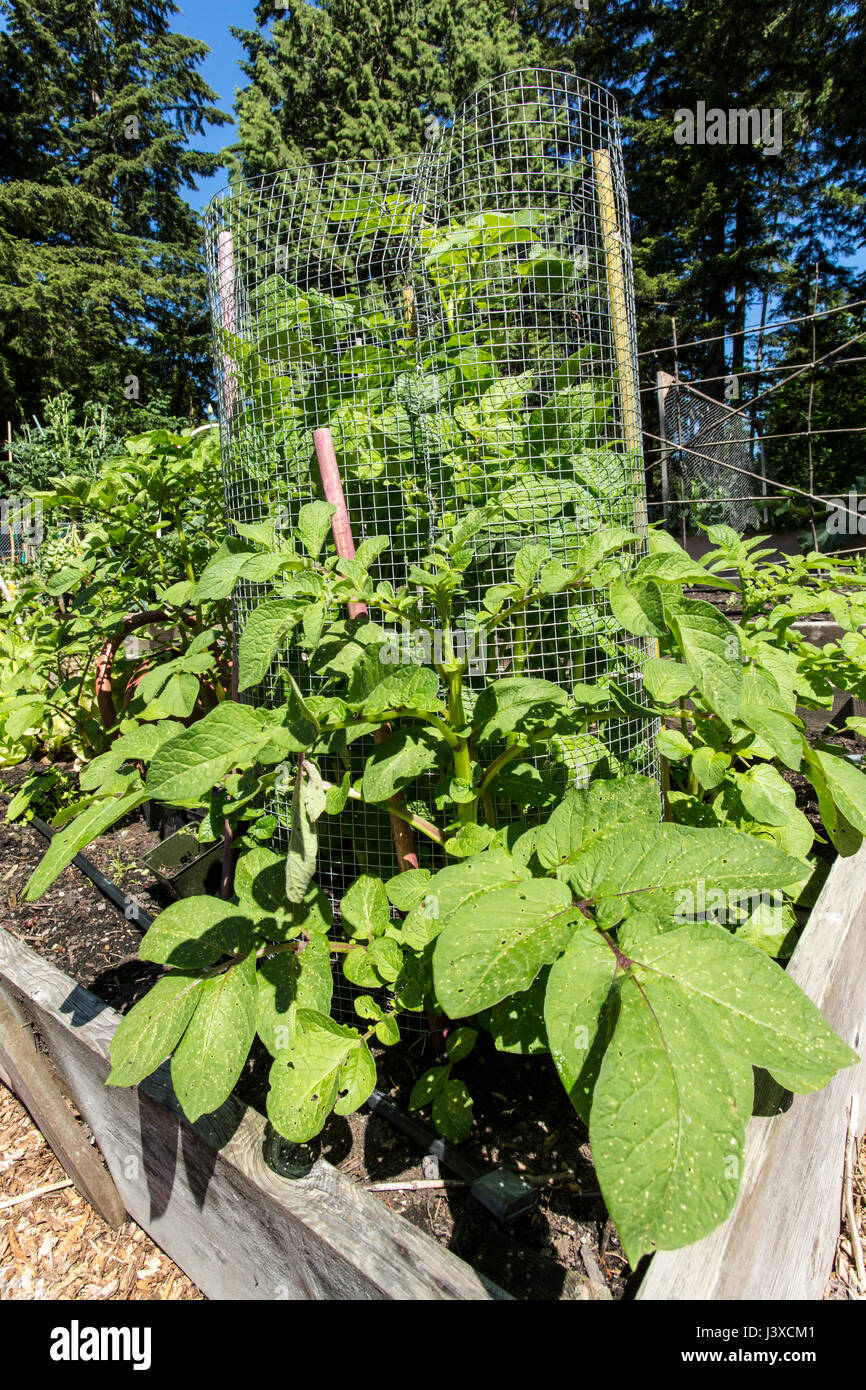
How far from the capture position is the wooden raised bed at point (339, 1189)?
3.18ft

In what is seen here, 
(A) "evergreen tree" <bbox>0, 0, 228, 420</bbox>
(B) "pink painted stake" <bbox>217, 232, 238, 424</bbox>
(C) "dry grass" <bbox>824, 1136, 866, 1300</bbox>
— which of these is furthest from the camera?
(A) "evergreen tree" <bbox>0, 0, 228, 420</bbox>

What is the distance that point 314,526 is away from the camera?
1.28 metres

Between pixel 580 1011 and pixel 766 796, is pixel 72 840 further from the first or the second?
pixel 766 796

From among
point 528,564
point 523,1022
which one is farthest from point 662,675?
point 523,1022

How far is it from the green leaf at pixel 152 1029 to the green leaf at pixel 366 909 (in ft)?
0.99

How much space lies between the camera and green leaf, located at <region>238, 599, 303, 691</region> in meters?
1.07

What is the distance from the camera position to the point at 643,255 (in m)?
18.1

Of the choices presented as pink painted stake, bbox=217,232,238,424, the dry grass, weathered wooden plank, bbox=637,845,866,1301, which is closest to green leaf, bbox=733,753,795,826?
weathered wooden plank, bbox=637,845,866,1301

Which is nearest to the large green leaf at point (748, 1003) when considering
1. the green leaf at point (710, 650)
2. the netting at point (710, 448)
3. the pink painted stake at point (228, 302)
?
the green leaf at point (710, 650)

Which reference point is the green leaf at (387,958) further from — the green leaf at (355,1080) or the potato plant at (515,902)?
the green leaf at (355,1080)

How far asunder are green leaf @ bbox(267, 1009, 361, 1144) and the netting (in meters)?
7.07

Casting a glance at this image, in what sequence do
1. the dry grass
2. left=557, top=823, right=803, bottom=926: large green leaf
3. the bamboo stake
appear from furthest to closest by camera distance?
the bamboo stake, the dry grass, left=557, top=823, right=803, bottom=926: large green leaf

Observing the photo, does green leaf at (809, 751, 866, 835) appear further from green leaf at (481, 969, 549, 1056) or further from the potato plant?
green leaf at (481, 969, 549, 1056)
